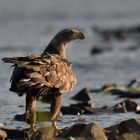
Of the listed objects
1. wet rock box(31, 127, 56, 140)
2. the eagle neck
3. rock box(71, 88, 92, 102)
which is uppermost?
the eagle neck

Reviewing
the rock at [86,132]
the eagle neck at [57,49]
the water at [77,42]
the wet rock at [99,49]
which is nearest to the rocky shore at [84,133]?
the rock at [86,132]

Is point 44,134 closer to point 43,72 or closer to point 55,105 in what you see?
point 43,72

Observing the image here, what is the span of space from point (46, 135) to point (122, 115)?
3.39m

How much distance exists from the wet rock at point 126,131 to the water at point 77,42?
164cm

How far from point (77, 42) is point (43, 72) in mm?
18756

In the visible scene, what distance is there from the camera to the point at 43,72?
1109 cm

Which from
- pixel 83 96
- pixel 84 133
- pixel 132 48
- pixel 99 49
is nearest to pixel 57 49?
pixel 84 133

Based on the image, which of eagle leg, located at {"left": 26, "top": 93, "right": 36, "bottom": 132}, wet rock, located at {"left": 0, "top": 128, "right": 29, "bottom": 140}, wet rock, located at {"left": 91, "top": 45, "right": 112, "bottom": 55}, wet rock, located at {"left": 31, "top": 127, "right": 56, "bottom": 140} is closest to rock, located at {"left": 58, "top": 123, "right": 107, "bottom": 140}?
wet rock, located at {"left": 31, "top": 127, "right": 56, "bottom": 140}

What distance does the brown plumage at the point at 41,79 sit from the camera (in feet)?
35.6

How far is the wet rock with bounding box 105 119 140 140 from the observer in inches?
415

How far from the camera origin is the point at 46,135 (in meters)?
10.4

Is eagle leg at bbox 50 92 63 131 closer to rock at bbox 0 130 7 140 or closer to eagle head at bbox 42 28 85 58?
eagle head at bbox 42 28 85 58

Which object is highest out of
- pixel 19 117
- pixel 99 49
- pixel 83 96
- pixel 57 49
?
pixel 99 49

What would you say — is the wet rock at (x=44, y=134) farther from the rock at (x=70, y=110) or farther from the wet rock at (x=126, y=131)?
the rock at (x=70, y=110)
